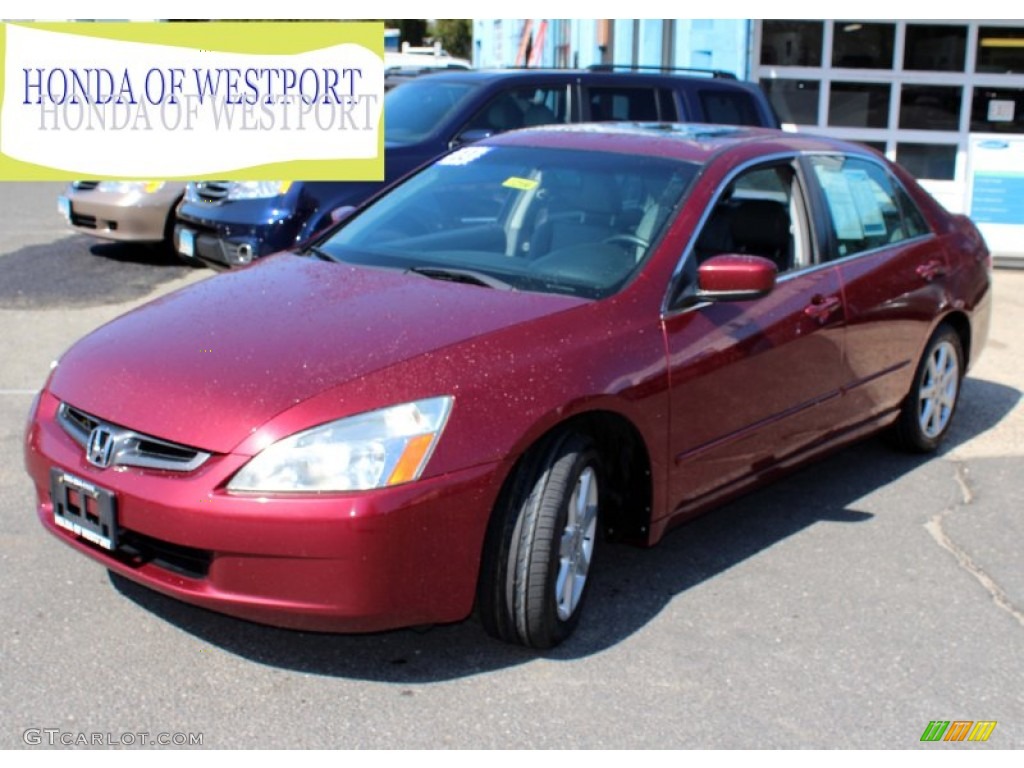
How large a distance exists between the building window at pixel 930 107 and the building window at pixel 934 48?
216 millimetres

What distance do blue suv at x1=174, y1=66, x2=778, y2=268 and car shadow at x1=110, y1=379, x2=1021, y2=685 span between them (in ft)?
13.0

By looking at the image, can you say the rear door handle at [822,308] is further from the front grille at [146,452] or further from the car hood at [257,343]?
the front grille at [146,452]

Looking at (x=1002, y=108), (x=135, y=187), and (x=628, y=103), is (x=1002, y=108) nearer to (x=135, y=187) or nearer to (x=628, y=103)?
(x=628, y=103)

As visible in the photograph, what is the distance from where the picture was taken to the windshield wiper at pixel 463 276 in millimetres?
4348

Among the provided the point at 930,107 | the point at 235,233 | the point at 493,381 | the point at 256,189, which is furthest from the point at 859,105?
the point at 493,381

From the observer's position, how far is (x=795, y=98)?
541 inches

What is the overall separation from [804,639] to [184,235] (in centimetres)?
629

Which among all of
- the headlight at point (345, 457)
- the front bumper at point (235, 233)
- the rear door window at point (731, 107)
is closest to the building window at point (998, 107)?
the rear door window at point (731, 107)

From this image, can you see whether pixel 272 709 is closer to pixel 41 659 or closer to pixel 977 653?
pixel 41 659

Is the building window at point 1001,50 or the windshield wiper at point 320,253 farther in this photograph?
the building window at point 1001,50

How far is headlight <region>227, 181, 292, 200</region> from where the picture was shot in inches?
345

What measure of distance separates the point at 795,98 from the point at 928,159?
1591 mm

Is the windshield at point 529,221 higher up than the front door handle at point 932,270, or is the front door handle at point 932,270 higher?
the windshield at point 529,221

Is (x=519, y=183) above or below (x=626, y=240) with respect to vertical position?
above
